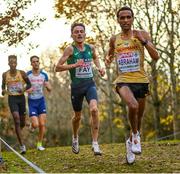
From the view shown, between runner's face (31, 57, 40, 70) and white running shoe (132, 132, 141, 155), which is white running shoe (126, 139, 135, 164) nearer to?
white running shoe (132, 132, 141, 155)

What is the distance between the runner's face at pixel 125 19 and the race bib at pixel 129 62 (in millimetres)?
371

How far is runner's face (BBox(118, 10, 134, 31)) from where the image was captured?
23.8 ft

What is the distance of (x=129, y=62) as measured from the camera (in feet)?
23.9

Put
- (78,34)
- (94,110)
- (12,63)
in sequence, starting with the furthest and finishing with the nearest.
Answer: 1. (12,63)
2. (78,34)
3. (94,110)

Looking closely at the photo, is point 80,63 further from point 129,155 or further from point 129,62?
point 129,155

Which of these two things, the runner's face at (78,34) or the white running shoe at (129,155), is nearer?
the white running shoe at (129,155)

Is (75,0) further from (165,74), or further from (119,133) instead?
(119,133)

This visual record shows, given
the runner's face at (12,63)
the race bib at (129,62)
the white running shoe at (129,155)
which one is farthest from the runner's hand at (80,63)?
the runner's face at (12,63)

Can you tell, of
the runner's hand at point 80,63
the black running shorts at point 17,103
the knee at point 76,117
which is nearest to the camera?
the runner's hand at point 80,63

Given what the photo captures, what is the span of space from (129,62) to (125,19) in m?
0.61

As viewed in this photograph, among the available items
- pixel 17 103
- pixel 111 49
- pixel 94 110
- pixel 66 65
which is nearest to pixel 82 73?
pixel 66 65

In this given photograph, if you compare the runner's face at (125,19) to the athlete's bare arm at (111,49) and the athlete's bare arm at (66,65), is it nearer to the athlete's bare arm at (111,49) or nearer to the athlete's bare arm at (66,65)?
the athlete's bare arm at (111,49)

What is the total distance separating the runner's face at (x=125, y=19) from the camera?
23.8 ft

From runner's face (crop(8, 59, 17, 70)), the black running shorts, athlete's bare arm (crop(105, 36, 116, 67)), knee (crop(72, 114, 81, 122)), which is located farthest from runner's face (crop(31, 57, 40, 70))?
athlete's bare arm (crop(105, 36, 116, 67))
